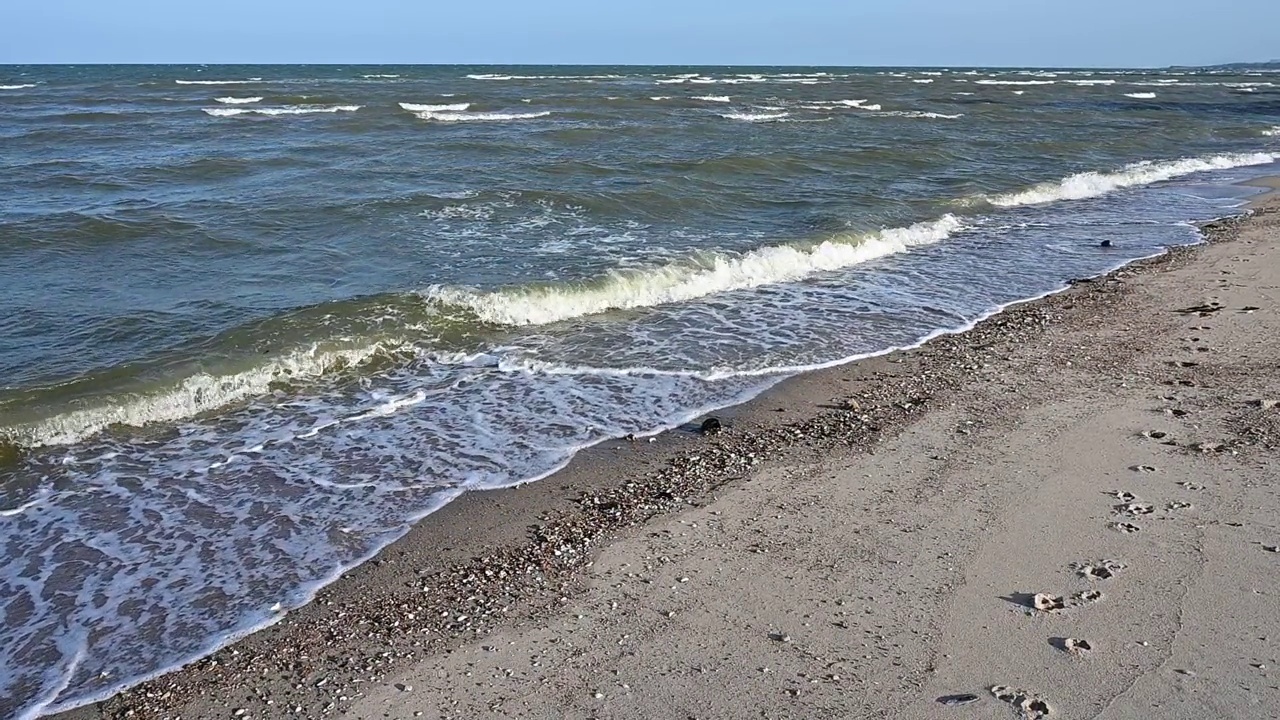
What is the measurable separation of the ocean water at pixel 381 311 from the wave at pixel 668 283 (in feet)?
0.13

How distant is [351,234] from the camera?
12812 millimetres

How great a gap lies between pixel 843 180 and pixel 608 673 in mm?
15808

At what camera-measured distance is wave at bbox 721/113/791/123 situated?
32.8 metres

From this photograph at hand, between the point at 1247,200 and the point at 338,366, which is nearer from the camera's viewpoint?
the point at 338,366

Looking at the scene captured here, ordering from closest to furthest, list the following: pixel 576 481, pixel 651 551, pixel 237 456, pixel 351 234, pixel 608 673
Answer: pixel 608 673 → pixel 651 551 → pixel 576 481 → pixel 237 456 → pixel 351 234

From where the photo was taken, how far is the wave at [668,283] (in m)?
9.71

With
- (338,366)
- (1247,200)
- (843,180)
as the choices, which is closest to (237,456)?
(338,366)

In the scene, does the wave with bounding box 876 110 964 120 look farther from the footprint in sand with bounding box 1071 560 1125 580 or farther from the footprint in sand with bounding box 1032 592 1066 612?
the footprint in sand with bounding box 1032 592 1066 612

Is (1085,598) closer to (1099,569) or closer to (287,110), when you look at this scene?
(1099,569)

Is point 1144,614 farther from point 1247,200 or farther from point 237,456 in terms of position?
point 1247,200

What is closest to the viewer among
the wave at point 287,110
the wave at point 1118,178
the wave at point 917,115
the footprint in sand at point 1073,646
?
the footprint in sand at point 1073,646

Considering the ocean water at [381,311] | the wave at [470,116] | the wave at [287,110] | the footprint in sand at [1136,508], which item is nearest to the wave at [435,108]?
the wave at [470,116]

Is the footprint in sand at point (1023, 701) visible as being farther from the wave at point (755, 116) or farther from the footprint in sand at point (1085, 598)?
the wave at point (755, 116)

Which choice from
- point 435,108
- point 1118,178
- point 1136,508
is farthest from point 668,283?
point 435,108
